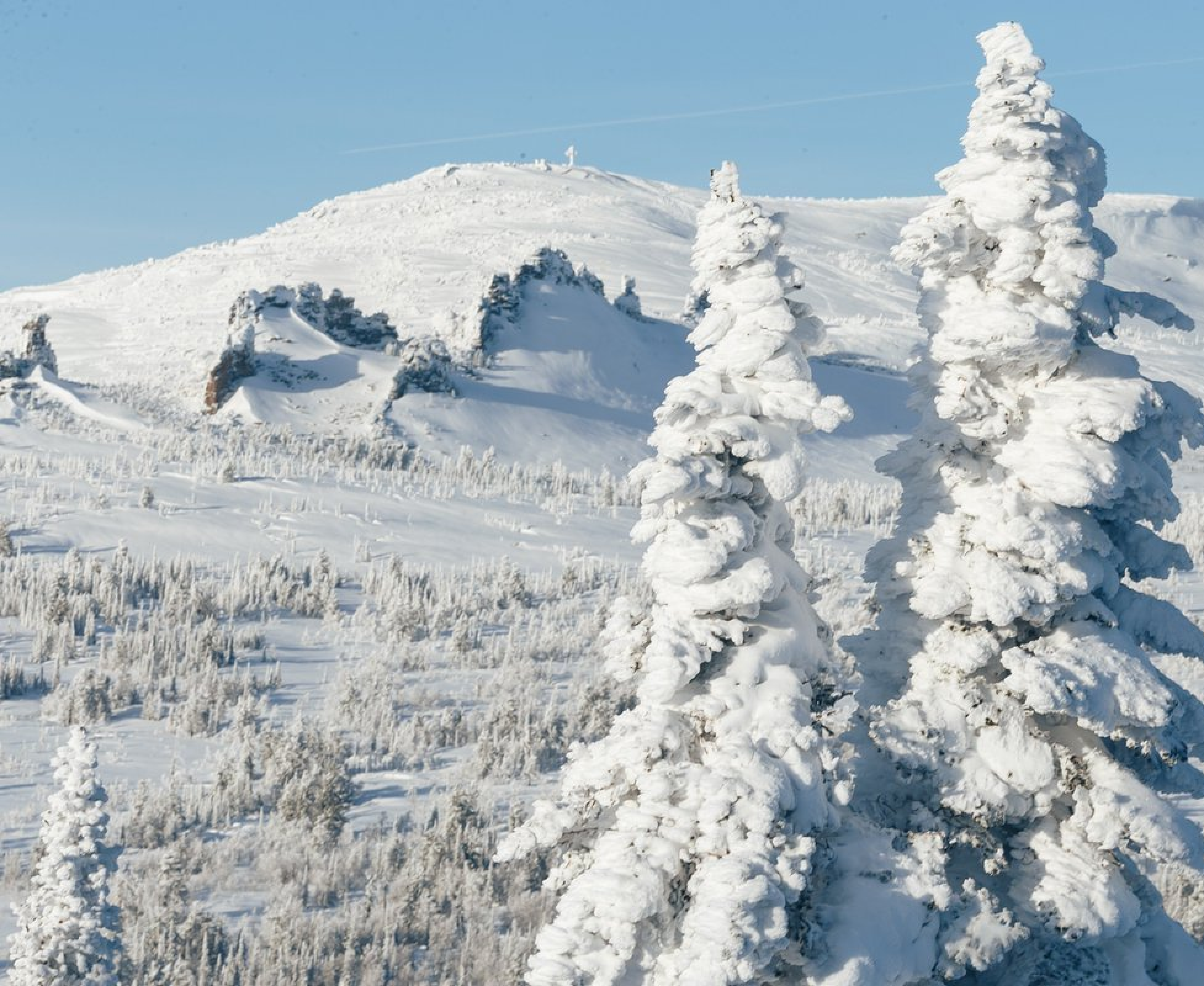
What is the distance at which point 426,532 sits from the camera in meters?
26.0

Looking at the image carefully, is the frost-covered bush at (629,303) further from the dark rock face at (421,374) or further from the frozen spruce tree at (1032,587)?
the frozen spruce tree at (1032,587)

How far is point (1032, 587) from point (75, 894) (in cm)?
583

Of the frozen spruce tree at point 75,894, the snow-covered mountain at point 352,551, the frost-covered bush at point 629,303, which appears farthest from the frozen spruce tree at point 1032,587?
the frost-covered bush at point 629,303

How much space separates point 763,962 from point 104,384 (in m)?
42.2

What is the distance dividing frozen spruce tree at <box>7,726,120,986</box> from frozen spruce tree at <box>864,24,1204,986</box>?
4.64m

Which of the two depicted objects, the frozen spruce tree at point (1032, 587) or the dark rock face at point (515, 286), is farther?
the dark rock face at point (515, 286)

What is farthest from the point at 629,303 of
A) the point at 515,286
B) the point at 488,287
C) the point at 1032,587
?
the point at 1032,587

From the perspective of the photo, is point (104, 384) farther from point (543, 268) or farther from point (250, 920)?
point (250, 920)

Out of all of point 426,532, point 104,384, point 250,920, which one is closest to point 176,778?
point 250,920

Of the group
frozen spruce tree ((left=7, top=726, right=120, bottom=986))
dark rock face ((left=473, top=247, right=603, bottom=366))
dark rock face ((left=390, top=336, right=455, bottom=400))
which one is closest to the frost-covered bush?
dark rock face ((left=473, top=247, right=603, bottom=366))

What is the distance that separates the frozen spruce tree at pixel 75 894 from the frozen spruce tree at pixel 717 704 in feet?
9.91

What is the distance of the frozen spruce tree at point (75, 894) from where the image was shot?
8.66 meters

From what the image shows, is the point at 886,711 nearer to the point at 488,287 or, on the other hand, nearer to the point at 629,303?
the point at 488,287

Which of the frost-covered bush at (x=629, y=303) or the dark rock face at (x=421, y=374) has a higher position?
the frost-covered bush at (x=629, y=303)
